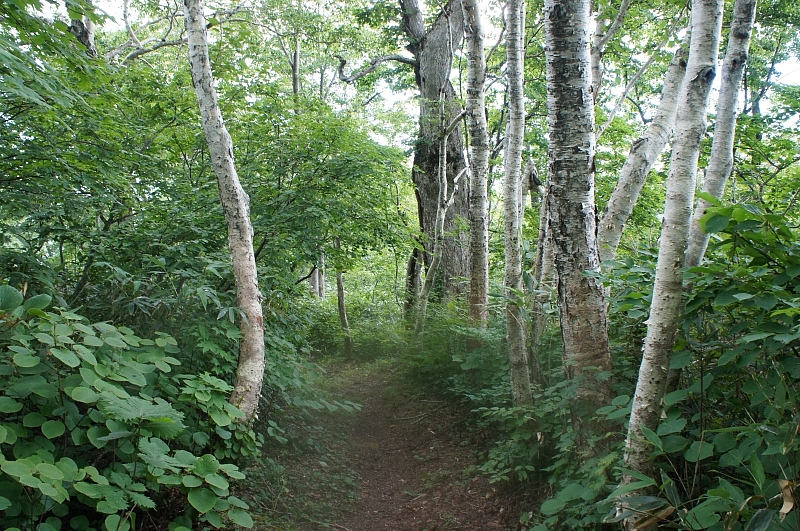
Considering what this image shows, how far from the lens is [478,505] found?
4.48 m

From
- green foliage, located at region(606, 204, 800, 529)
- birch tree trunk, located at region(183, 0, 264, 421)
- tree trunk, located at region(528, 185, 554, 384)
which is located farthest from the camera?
tree trunk, located at region(528, 185, 554, 384)

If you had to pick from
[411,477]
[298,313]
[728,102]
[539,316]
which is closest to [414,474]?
[411,477]

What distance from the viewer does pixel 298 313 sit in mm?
6246

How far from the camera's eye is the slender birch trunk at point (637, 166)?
4.96 m

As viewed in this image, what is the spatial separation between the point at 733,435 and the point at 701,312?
635 millimetres

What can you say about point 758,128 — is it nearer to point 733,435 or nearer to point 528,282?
point 528,282

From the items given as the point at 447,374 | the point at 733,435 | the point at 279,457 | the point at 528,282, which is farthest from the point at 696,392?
the point at 447,374

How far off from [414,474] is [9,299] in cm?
403

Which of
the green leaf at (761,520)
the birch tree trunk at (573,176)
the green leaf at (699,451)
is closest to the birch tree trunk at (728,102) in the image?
the birch tree trunk at (573,176)

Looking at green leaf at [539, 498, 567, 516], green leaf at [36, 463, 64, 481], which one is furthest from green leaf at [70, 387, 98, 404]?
green leaf at [539, 498, 567, 516]

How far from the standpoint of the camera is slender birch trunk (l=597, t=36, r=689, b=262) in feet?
16.3

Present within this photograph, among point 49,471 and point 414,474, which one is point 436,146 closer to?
point 414,474

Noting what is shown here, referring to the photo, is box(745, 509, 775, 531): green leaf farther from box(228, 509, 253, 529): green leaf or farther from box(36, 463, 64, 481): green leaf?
box(36, 463, 64, 481): green leaf

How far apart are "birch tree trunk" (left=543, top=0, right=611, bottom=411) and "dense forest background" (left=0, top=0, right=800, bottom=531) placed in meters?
0.02
